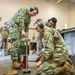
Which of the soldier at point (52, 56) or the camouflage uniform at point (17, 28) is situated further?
the camouflage uniform at point (17, 28)

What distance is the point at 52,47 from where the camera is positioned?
8.45 feet

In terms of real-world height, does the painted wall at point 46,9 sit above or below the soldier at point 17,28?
above

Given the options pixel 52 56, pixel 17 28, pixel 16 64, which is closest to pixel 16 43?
pixel 17 28

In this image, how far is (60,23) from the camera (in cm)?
1130

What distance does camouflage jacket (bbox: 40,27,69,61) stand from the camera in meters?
2.54

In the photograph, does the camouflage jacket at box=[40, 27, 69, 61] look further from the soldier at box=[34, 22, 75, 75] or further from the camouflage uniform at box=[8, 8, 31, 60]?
the camouflage uniform at box=[8, 8, 31, 60]

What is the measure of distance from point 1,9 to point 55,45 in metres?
8.25

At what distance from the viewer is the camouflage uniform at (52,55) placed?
258cm

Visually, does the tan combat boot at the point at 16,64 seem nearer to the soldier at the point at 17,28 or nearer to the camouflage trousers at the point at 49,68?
the soldier at the point at 17,28

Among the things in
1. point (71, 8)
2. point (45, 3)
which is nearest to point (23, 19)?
point (45, 3)

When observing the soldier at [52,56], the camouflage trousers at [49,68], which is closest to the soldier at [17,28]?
the soldier at [52,56]

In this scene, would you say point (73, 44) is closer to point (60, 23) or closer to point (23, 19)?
point (23, 19)

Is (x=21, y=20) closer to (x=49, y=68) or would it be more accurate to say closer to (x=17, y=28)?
(x=17, y=28)

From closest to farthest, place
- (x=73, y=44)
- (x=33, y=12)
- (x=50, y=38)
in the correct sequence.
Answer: (x=50, y=38), (x=33, y=12), (x=73, y=44)
